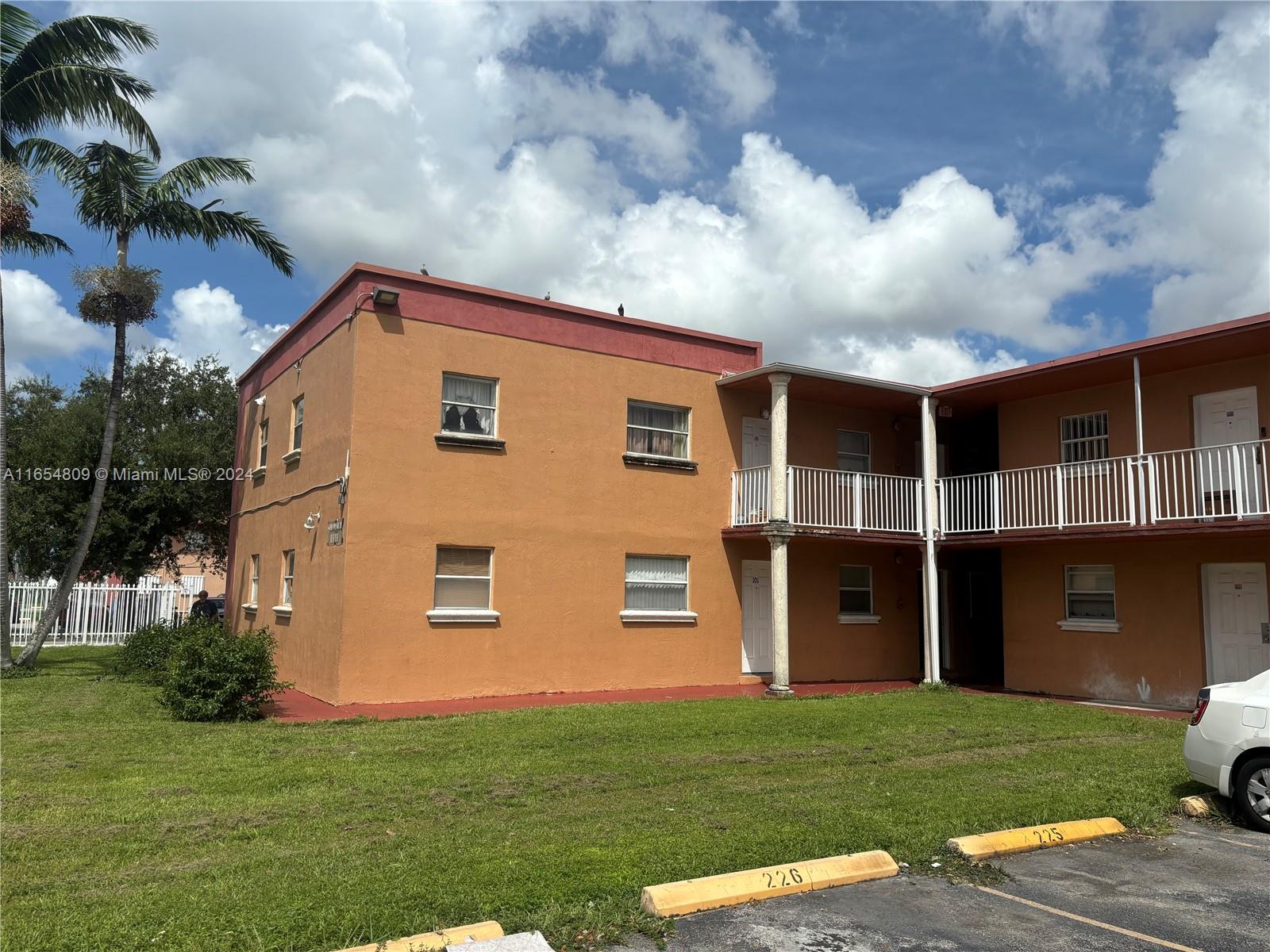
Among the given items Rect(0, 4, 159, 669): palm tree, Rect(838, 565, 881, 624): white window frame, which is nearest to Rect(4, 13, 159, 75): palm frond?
Rect(0, 4, 159, 669): palm tree

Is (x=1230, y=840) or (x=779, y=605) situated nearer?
(x=1230, y=840)

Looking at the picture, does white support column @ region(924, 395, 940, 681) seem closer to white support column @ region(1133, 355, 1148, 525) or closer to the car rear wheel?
white support column @ region(1133, 355, 1148, 525)

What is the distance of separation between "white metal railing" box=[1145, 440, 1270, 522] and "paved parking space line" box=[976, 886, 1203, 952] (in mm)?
9502

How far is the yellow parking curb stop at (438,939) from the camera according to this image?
4430 millimetres

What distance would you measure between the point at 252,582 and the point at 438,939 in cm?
1667

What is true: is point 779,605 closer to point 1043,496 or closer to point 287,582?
point 1043,496

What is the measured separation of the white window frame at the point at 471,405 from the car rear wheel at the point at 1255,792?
34.4ft

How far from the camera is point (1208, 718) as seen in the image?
7.88 metres

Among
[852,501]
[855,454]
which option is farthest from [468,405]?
[855,454]

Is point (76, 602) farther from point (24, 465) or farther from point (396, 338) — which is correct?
point (396, 338)

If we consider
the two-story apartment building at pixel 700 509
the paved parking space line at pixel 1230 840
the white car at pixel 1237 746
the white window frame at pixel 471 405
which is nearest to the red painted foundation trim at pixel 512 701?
the two-story apartment building at pixel 700 509

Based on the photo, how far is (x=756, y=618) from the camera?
17.7 metres

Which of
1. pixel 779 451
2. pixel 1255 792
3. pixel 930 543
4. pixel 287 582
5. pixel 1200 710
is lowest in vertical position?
pixel 1255 792

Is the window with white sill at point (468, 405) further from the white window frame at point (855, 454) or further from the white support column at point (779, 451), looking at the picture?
the white window frame at point (855, 454)
